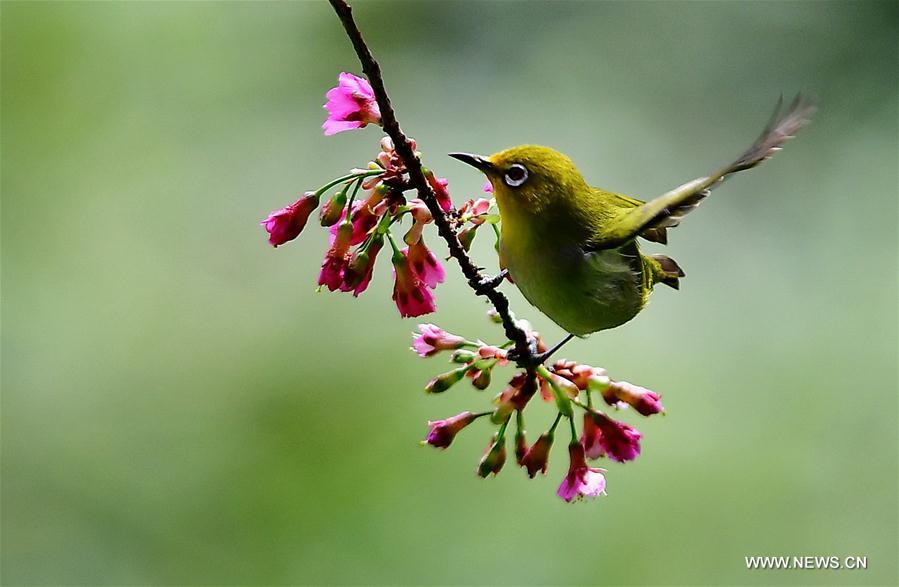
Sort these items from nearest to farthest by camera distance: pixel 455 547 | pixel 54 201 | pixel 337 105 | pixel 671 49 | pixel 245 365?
pixel 337 105 → pixel 455 547 → pixel 245 365 → pixel 54 201 → pixel 671 49

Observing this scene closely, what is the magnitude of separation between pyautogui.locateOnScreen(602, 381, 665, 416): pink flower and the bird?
185 mm

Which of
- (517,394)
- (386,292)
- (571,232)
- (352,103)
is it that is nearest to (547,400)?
(517,394)

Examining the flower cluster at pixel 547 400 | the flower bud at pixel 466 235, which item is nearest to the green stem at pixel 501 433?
the flower cluster at pixel 547 400

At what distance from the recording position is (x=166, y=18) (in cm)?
985

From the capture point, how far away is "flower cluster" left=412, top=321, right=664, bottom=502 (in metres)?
2.26

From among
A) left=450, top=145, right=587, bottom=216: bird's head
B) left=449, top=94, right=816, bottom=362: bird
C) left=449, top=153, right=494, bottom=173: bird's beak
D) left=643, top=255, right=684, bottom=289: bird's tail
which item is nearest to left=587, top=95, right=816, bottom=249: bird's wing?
left=449, top=94, right=816, bottom=362: bird

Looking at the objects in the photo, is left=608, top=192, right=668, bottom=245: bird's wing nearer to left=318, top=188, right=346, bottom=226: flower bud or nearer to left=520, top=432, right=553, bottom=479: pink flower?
left=520, top=432, right=553, bottom=479: pink flower

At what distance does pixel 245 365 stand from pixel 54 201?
268 cm

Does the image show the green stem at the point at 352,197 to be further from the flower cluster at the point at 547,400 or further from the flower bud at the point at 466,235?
the flower cluster at the point at 547,400

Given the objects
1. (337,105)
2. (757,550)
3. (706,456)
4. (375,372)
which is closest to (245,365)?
(375,372)

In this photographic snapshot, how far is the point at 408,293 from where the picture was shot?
2338 millimetres

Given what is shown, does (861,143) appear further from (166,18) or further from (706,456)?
(166,18)

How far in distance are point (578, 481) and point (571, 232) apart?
0.64 m

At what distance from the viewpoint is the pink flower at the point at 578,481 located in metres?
2.46
